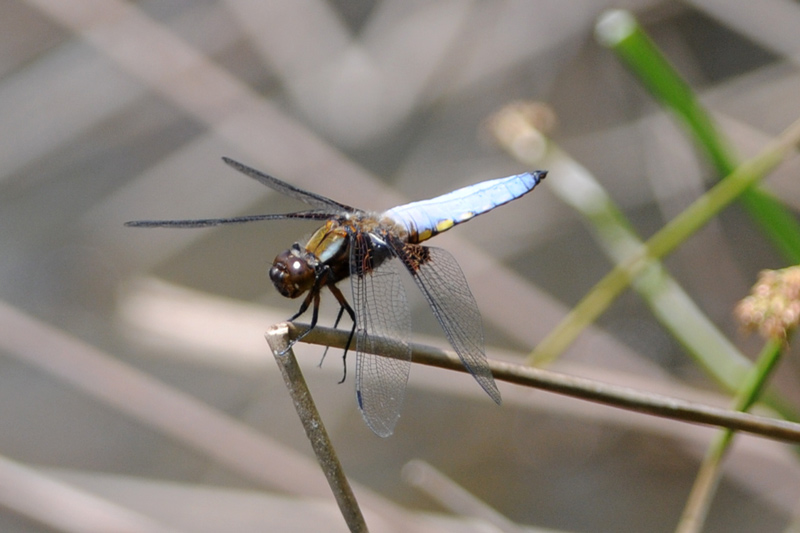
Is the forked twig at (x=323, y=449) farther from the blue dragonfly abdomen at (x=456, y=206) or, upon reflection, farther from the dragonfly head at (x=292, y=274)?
the blue dragonfly abdomen at (x=456, y=206)

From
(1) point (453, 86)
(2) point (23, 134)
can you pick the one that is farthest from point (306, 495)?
(1) point (453, 86)

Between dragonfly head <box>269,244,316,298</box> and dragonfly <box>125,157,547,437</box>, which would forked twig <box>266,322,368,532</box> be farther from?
dragonfly head <box>269,244,316,298</box>

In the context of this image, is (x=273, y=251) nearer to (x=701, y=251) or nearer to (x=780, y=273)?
(x=701, y=251)

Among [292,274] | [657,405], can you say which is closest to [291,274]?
[292,274]

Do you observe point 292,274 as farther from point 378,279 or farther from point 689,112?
point 689,112

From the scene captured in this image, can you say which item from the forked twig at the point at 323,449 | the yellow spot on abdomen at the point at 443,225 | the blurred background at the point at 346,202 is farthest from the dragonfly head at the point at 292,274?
the blurred background at the point at 346,202

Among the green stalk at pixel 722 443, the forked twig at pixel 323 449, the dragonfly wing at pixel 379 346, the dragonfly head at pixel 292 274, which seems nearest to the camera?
the forked twig at pixel 323 449
